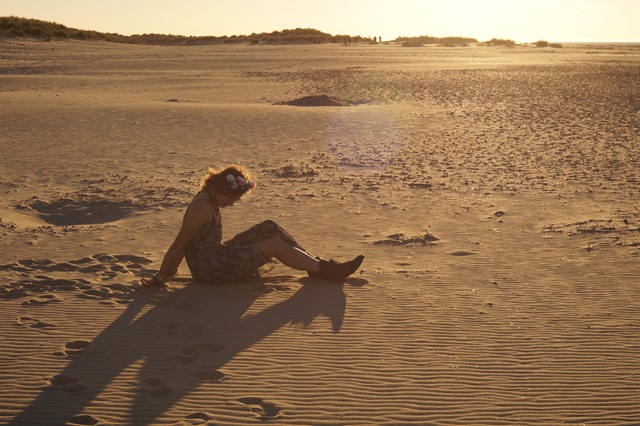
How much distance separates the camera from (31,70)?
3766 cm

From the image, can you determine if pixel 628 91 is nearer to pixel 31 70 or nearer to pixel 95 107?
pixel 95 107

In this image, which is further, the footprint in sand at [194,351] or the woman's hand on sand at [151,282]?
the woman's hand on sand at [151,282]

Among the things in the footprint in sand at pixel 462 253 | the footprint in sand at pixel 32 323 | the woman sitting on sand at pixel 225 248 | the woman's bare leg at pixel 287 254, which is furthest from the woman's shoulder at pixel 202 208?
the footprint in sand at pixel 462 253

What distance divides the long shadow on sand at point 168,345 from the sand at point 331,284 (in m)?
0.02

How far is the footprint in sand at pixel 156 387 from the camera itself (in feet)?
18.5

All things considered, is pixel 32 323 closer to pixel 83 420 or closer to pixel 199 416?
pixel 83 420

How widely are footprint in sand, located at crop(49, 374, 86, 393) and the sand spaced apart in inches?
0.6

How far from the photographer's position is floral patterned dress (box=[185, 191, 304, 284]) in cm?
780

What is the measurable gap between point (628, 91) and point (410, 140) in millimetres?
13116

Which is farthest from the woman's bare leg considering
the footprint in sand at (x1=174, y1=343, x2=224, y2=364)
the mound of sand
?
the mound of sand

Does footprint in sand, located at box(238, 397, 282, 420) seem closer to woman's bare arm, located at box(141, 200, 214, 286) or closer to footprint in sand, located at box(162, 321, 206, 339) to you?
footprint in sand, located at box(162, 321, 206, 339)

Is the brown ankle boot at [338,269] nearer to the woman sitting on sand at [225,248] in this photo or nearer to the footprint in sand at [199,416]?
the woman sitting on sand at [225,248]

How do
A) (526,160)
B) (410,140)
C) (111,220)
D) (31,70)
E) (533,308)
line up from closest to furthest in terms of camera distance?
1. (533,308)
2. (111,220)
3. (526,160)
4. (410,140)
5. (31,70)

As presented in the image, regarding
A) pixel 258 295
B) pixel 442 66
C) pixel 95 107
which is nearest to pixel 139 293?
pixel 258 295
